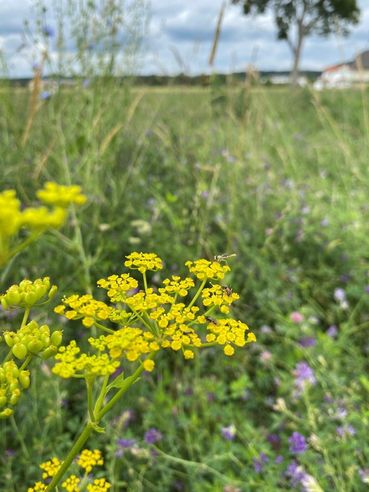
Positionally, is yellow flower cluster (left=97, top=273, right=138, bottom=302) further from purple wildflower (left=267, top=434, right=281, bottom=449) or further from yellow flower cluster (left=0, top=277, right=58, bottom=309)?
purple wildflower (left=267, top=434, right=281, bottom=449)

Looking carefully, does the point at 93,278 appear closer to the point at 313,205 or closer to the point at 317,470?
the point at 317,470

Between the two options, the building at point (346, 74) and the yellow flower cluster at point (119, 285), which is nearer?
the yellow flower cluster at point (119, 285)

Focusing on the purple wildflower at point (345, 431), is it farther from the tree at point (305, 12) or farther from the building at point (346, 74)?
the tree at point (305, 12)

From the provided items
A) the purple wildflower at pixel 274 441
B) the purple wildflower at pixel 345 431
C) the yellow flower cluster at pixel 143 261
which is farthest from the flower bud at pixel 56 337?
the purple wildflower at pixel 274 441

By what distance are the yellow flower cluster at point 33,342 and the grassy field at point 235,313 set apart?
32.1 inches

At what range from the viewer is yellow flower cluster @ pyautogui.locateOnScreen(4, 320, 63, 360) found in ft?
1.92

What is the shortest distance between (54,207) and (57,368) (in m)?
0.19

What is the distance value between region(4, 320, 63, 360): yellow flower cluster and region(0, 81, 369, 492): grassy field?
81cm

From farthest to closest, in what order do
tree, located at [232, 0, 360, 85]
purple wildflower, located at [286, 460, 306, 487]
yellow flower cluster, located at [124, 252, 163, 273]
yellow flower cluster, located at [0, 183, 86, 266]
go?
1. tree, located at [232, 0, 360, 85]
2. purple wildflower, located at [286, 460, 306, 487]
3. yellow flower cluster, located at [124, 252, 163, 273]
4. yellow flower cluster, located at [0, 183, 86, 266]

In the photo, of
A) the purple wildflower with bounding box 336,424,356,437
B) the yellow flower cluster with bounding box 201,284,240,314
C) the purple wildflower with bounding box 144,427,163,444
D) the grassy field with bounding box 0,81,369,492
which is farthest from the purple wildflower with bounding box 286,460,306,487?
the yellow flower cluster with bounding box 201,284,240,314

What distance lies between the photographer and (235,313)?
2133 mm

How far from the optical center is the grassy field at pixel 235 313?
1.48 meters

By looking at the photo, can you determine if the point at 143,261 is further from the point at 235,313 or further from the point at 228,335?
the point at 235,313

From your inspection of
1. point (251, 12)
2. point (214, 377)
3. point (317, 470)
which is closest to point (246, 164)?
point (214, 377)
